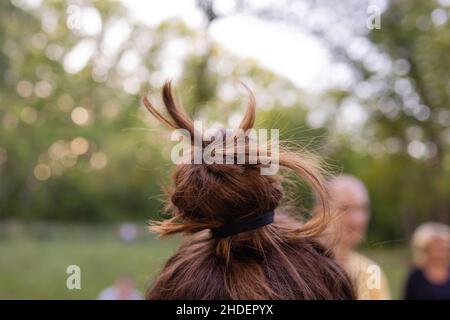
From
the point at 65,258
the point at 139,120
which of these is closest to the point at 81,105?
the point at 65,258

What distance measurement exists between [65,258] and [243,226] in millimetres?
12702

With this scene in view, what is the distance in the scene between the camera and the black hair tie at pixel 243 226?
86 centimetres

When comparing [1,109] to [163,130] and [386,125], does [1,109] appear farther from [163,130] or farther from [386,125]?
[163,130]

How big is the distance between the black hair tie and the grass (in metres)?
7.40

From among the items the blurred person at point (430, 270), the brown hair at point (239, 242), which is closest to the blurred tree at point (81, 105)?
the blurred person at point (430, 270)

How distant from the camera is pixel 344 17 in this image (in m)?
5.36

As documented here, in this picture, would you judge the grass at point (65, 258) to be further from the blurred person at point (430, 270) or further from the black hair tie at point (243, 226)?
the black hair tie at point (243, 226)

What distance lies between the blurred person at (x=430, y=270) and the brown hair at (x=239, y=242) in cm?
302

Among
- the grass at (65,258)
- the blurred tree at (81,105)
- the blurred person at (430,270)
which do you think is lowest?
the grass at (65,258)

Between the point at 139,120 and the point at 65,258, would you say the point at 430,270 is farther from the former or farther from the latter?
the point at 65,258

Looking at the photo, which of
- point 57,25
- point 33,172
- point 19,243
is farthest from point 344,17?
point 33,172

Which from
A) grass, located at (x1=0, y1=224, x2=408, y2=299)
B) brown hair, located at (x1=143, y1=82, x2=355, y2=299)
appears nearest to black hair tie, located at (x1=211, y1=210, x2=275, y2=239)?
brown hair, located at (x1=143, y1=82, x2=355, y2=299)

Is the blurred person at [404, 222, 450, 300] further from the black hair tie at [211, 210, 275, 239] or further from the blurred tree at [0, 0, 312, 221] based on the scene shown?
the blurred tree at [0, 0, 312, 221]
